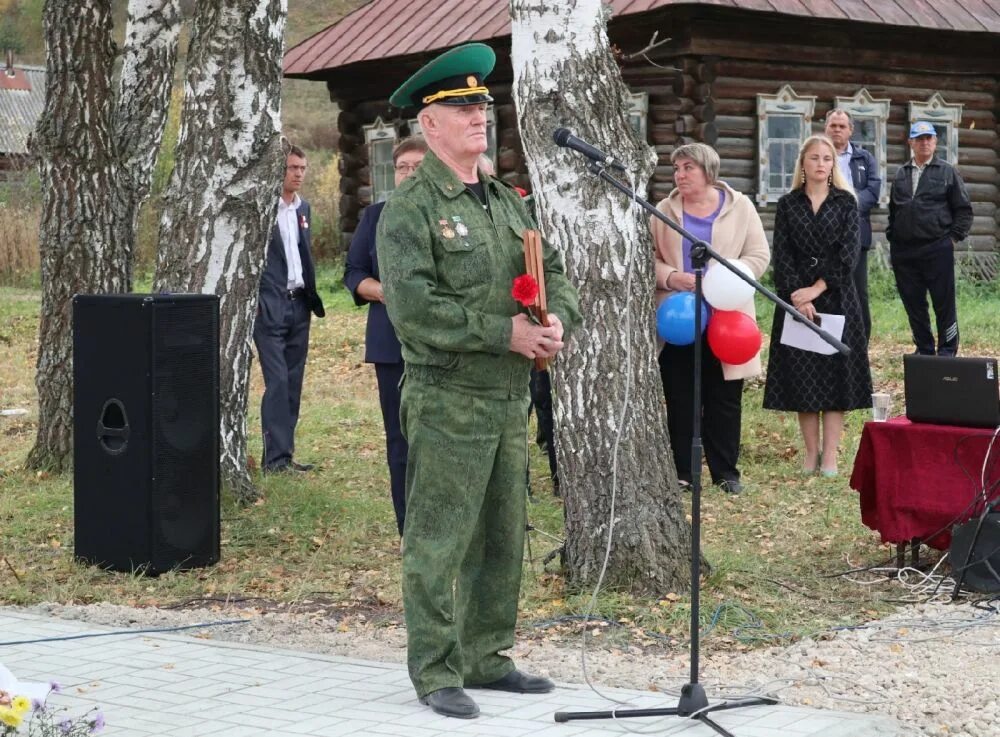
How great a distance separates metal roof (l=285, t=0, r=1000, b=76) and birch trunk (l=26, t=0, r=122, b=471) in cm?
809

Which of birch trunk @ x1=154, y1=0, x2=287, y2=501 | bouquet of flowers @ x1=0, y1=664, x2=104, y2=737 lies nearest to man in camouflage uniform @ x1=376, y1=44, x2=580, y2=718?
bouquet of flowers @ x1=0, y1=664, x2=104, y2=737

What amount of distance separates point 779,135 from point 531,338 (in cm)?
1550

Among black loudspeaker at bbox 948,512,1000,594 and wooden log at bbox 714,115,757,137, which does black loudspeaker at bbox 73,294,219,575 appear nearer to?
black loudspeaker at bbox 948,512,1000,594

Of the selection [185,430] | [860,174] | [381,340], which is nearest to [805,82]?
[860,174]

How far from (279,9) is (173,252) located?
1.59m

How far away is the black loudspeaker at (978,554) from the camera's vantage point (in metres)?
6.71

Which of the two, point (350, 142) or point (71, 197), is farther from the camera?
point (350, 142)

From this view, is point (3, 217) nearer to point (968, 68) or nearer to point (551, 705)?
point (968, 68)

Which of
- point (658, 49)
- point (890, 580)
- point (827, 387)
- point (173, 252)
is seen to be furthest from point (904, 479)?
point (658, 49)

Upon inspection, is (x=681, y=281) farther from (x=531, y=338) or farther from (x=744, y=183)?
(x=744, y=183)

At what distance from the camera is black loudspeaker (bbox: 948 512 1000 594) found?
6.71m

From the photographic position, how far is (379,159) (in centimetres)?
2414

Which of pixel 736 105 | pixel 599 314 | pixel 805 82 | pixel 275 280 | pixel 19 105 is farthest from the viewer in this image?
Answer: pixel 19 105

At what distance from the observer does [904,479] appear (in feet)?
24.0
